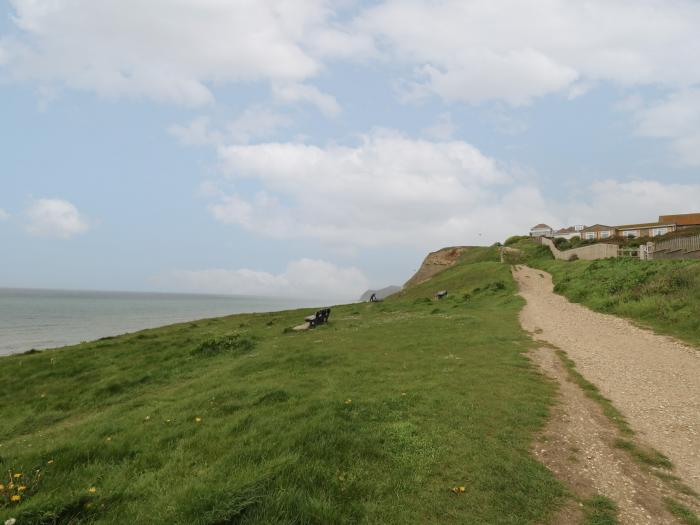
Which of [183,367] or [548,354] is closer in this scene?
[548,354]

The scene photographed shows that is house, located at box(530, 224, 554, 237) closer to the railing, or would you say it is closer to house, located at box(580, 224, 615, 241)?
house, located at box(580, 224, 615, 241)

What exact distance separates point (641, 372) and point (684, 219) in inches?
4172

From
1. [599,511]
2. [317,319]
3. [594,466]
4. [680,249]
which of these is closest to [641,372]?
[594,466]

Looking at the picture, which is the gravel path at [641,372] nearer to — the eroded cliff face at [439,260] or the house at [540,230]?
the eroded cliff face at [439,260]

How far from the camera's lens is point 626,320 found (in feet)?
68.9

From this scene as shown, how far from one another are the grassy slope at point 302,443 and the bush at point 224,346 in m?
3.84

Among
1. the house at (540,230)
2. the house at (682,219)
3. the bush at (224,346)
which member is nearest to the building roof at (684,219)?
the house at (682,219)

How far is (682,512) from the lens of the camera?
5324 mm

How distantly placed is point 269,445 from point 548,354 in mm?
12575

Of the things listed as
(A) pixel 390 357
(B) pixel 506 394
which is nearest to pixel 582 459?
(B) pixel 506 394

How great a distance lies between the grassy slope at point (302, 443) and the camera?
5.06 m

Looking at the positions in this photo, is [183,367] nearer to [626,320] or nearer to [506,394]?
[506,394]

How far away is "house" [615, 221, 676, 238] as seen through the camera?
282 ft

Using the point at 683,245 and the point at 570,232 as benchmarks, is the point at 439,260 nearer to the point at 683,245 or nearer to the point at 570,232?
the point at 570,232
